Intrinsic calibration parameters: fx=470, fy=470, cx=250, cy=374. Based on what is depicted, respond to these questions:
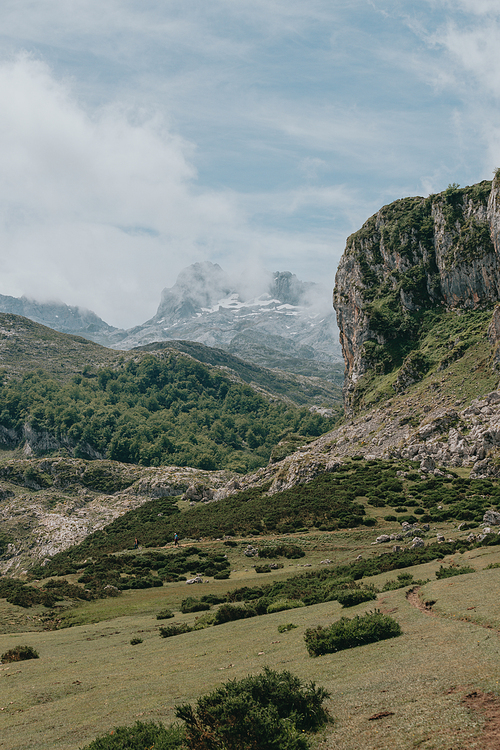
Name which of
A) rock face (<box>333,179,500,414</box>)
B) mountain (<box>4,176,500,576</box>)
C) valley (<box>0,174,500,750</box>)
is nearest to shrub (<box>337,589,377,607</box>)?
valley (<box>0,174,500,750</box>)

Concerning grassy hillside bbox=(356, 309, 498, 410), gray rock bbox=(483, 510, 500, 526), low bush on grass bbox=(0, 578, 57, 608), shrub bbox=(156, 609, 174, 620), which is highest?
grassy hillside bbox=(356, 309, 498, 410)

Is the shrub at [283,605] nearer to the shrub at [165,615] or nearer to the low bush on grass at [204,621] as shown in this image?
the low bush on grass at [204,621]

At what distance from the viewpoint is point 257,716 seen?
31.4 feet

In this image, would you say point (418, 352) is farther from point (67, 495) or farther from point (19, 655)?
point (67, 495)

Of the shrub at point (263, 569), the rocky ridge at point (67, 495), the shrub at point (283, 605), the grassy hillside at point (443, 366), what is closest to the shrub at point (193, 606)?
the shrub at point (283, 605)

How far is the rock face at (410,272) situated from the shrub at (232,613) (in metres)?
77.7

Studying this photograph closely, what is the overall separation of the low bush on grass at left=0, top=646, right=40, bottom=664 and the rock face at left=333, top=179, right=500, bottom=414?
8763 centimetres

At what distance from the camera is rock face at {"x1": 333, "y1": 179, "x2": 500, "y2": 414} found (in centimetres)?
10306

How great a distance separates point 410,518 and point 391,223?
321ft

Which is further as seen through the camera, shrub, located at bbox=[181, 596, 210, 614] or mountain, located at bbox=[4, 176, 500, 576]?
mountain, located at bbox=[4, 176, 500, 576]

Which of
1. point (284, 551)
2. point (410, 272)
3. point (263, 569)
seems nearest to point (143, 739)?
point (263, 569)

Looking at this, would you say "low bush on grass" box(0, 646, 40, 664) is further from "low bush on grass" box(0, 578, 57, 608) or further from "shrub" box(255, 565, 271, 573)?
"shrub" box(255, 565, 271, 573)

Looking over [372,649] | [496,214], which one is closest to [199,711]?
[372,649]

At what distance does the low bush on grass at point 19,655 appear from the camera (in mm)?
20859
